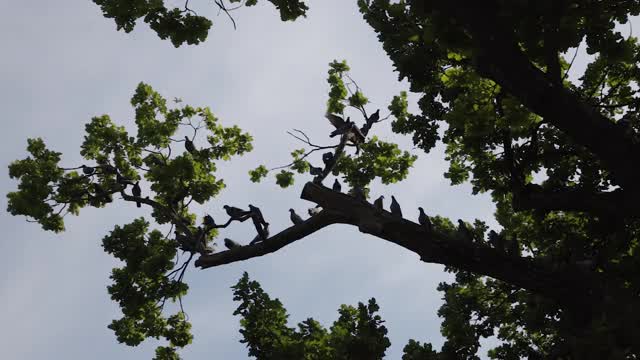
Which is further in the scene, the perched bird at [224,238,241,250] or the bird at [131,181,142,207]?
the bird at [131,181,142,207]

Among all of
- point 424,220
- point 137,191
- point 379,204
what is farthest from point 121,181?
Result: point 424,220

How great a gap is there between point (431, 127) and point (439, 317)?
3635mm

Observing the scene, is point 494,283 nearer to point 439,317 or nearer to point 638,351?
point 439,317

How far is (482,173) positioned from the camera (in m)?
9.46

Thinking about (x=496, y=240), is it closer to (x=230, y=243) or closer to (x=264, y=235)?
(x=264, y=235)

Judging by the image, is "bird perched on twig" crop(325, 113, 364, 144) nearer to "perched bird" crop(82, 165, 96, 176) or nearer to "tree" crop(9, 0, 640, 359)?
"tree" crop(9, 0, 640, 359)

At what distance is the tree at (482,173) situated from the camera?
5309mm

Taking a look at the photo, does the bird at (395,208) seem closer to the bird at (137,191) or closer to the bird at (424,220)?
the bird at (424,220)

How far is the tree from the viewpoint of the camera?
17.4 ft

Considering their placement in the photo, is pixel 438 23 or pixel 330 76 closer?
pixel 438 23

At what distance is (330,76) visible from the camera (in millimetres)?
12633

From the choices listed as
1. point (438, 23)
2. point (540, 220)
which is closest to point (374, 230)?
point (438, 23)

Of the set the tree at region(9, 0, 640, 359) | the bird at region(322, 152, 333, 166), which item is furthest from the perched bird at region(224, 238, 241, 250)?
the bird at region(322, 152, 333, 166)

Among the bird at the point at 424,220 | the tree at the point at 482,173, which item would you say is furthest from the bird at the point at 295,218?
the bird at the point at 424,220
